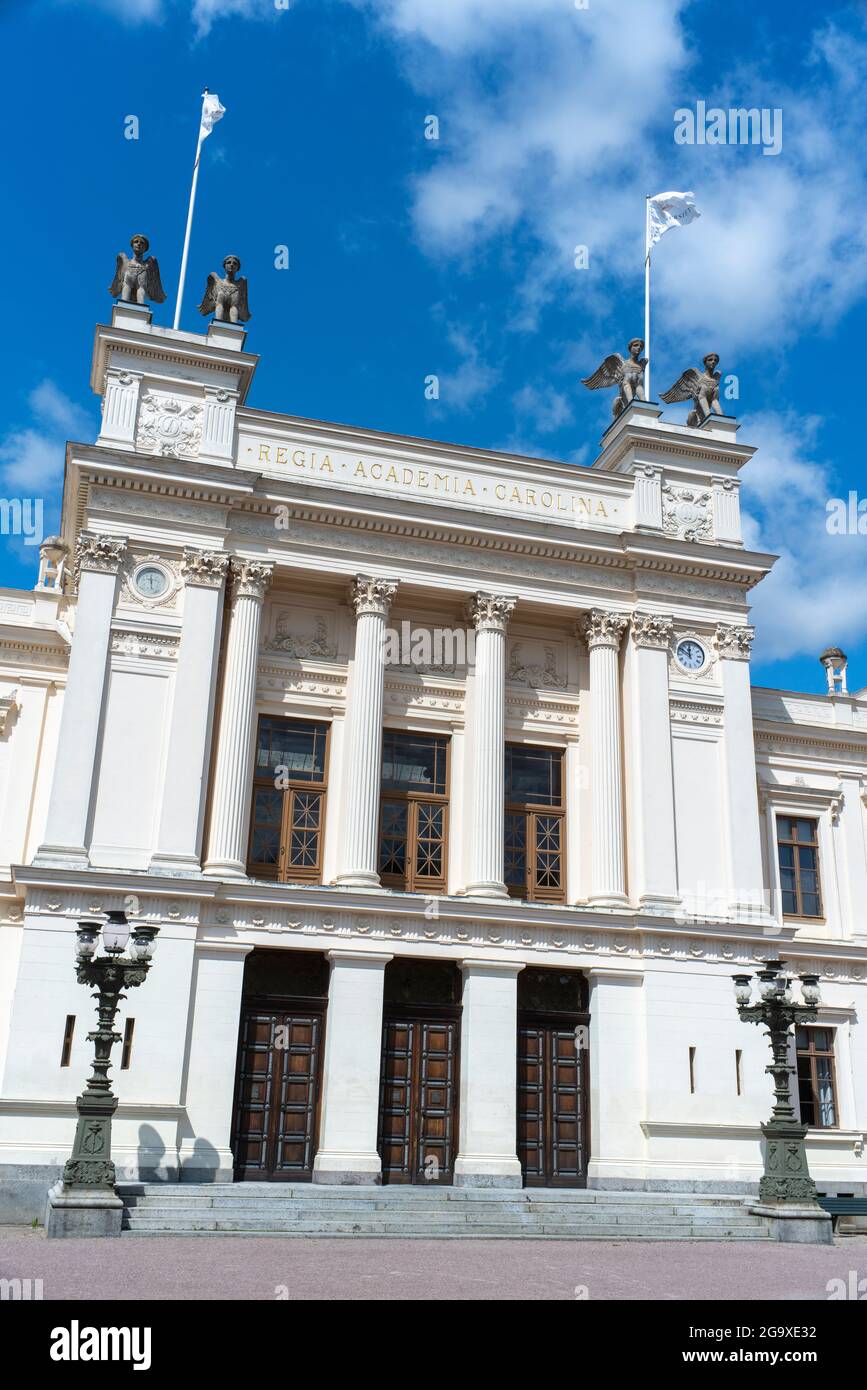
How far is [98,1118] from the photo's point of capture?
17188 millimetres

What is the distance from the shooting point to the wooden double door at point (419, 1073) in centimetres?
2267

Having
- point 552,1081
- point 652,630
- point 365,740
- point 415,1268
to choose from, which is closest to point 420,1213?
point 415,1268

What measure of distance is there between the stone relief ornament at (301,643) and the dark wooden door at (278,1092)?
724 cm

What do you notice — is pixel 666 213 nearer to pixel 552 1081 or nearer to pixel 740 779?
pixel 740 779

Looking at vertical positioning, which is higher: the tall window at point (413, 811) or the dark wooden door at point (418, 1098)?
the tall window at point (413, 811)

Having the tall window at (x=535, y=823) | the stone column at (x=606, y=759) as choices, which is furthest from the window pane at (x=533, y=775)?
the stone column at (x=606, y=759)

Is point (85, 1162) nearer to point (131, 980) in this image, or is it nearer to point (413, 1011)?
point (131, 980)

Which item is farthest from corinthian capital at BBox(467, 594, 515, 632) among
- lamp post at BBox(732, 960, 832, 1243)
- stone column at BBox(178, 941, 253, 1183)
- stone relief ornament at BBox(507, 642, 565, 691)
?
lamp post at BBox(732, 960, 832, 1243)

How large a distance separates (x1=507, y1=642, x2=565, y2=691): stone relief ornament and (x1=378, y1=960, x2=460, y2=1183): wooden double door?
6666mm

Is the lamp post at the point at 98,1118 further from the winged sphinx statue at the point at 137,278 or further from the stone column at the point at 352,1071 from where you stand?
the winged sphinx statue at the point at 137,278

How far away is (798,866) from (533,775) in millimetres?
7089
